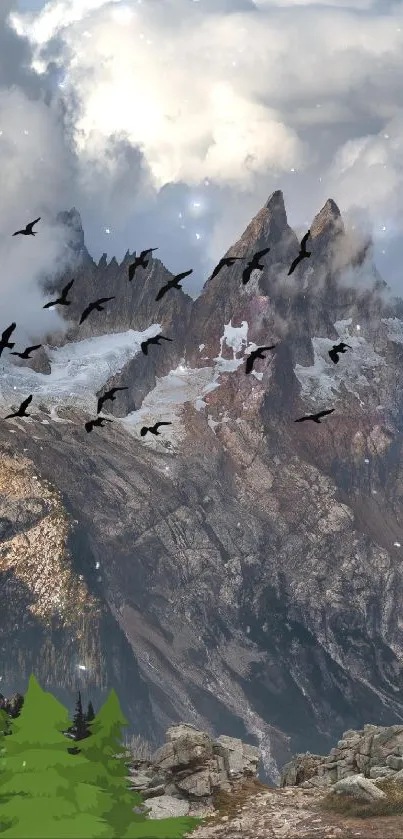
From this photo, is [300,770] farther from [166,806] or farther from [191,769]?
[166,806]

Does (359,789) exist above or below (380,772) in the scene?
below

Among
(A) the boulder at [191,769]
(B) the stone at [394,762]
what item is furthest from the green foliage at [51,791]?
(B) the stone at [394,762]

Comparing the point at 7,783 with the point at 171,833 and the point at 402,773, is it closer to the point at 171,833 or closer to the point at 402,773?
the point at 171,833

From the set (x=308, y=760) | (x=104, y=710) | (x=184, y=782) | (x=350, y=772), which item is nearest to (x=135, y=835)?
(x=104, y=710)

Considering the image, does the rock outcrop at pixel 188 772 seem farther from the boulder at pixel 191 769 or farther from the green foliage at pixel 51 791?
the green foliage at pixel 51 791

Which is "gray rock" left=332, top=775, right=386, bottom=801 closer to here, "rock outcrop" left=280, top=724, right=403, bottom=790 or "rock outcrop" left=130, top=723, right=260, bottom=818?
"rock outcrop" left=280, top=724, right=403, bottom=790

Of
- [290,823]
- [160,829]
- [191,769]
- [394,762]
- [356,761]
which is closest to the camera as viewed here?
[160,829]

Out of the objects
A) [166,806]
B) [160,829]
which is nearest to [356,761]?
[166,806]
